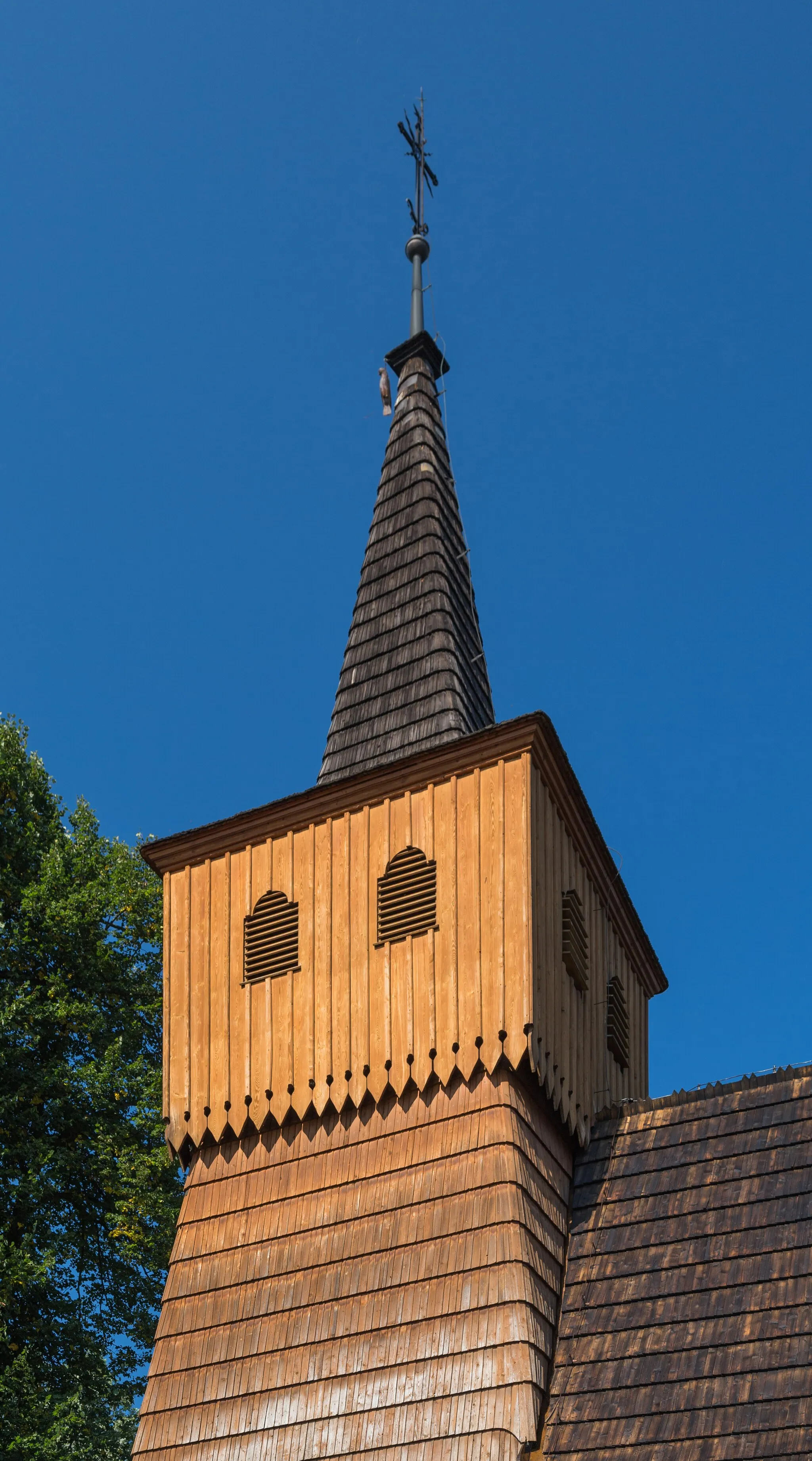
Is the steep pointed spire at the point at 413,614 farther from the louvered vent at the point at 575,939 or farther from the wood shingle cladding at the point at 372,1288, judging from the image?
the wood shingle cladding at the point at 372,1288

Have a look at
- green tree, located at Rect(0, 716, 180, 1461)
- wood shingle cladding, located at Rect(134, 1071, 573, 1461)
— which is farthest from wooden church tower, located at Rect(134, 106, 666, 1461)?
green tree, located at Rect(0, 716, 180, 1461)

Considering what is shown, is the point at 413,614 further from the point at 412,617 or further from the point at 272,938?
the point at 272,938

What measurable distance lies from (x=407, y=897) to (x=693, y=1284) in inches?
173

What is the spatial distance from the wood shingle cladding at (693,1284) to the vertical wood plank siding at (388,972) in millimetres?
961

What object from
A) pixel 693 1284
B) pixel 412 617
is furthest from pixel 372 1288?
pixel 412 617

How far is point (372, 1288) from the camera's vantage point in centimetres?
1517

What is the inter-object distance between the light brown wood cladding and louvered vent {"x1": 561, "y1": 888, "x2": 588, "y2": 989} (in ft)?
0.44

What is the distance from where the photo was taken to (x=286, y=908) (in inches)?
691

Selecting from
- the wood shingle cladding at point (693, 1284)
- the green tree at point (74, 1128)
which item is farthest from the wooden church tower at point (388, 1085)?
the green tree at point (74, 1128)

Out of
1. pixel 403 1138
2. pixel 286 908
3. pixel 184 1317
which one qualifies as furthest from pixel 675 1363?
pixel 286 908

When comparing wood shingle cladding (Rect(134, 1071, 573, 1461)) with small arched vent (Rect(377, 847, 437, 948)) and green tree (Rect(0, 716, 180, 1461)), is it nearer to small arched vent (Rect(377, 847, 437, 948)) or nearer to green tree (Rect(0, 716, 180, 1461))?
small arched vent (Rect(377, 847, 437, 948))

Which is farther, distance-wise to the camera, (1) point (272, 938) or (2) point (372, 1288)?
(1) point (272, 938)

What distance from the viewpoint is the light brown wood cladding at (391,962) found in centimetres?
1596

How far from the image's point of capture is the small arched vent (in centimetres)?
1664
